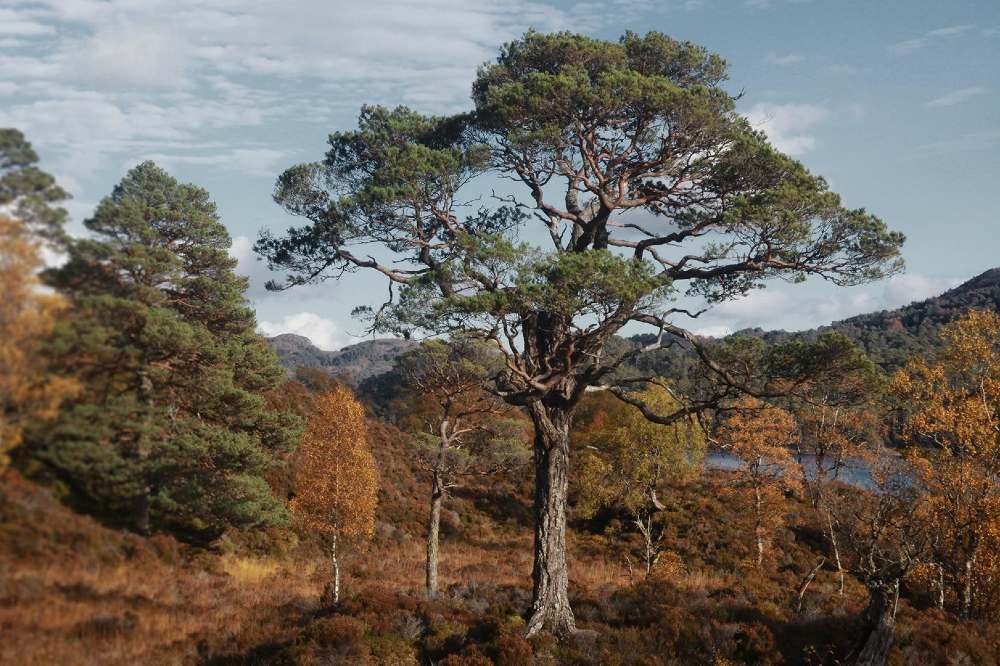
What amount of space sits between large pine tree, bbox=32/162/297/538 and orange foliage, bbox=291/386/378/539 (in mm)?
13551

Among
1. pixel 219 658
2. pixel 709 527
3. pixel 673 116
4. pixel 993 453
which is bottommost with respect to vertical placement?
pixel 709 527

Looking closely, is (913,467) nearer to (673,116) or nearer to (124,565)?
(673,116)

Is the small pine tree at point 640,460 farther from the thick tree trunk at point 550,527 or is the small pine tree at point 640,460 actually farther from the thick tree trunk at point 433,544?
the thick tree trunk at point 550,527

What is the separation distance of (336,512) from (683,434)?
723 inches

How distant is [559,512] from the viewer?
40.5 ft

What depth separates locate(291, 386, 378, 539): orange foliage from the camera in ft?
60.1

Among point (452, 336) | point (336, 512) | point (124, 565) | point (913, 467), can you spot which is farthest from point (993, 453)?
point (124, 565)

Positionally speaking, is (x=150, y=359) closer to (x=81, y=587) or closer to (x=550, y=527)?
(x=81, y=587)

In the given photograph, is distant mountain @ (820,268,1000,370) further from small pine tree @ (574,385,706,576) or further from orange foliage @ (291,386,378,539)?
orange foliage @ (291,386,378,539)

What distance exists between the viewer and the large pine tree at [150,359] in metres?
3.41

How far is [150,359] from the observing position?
385 cm

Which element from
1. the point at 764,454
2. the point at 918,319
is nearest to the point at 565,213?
the point at 764,454

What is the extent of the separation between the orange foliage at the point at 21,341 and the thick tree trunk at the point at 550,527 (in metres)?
9.21

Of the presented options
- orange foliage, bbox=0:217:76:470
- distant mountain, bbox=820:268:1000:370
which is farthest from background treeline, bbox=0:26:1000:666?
distant mountain, bbox=820:268:1000:370
